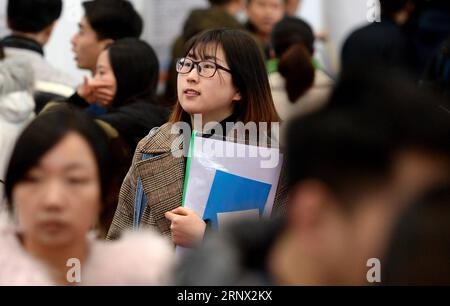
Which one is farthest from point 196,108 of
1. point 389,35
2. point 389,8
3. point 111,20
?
point 389,8

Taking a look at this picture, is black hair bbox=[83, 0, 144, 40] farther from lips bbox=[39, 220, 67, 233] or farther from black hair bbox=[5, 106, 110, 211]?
lips bbox=[39, 220, 67, 233]

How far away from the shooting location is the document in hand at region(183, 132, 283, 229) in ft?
10.9

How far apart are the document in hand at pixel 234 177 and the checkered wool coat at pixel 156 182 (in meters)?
0.21

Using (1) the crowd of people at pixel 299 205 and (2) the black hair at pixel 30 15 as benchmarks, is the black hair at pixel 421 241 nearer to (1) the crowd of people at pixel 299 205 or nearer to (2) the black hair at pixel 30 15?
(1) the crowd of people at pixel 299 205

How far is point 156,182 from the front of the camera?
355 centimetres

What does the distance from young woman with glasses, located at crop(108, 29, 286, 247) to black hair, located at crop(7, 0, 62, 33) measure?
211cm

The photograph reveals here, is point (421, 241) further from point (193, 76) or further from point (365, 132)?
point (193, 76)

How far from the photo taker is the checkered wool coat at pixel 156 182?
3.53m

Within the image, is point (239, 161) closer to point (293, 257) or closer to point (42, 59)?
point (293, 257)

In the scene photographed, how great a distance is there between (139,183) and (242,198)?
457 millimetres

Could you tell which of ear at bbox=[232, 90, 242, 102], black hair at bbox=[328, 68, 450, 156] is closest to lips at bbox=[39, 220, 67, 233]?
black hair at bbox=[328, 68, 450, 156]

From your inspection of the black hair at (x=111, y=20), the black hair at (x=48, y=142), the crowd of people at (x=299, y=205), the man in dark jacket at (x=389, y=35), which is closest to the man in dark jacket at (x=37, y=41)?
the black hair at (x=111, y=20)
